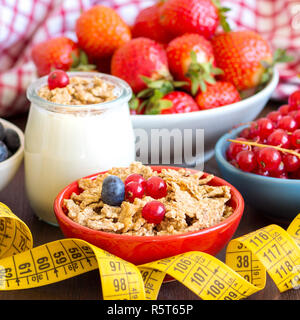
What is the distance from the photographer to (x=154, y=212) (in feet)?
3.18

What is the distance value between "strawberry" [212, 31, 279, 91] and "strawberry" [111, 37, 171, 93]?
19 centimetres

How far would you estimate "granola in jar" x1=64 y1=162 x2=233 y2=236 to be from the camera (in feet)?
3.19

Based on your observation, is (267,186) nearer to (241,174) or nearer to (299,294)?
(241,174)

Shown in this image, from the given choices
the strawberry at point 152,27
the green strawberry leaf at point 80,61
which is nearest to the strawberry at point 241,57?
the strawberry at point 152,27

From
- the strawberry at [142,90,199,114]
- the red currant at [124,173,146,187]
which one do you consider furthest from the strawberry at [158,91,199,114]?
the red currant at [124,173,146,187]

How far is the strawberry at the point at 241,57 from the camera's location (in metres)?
1.56

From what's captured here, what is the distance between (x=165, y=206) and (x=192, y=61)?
0.60 m

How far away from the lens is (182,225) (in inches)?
38.5

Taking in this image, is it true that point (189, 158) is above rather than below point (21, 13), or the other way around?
below

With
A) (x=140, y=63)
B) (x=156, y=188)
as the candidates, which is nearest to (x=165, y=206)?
(x=156, y=188)

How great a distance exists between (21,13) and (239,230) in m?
1.40

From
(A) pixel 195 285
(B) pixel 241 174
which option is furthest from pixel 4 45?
(A) pixel 195 285

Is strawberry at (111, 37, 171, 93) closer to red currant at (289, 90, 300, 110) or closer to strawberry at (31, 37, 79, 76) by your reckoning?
strawberry at (31, 37, 79, 76)

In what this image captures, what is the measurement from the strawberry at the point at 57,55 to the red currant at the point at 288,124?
67 centimetres
